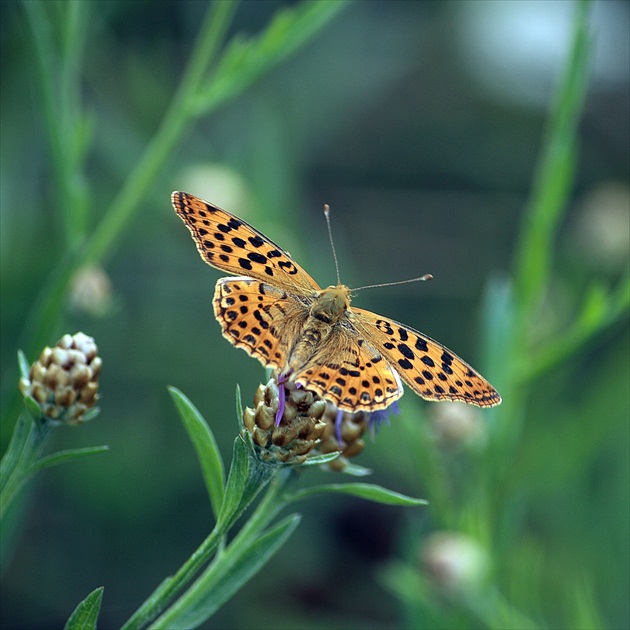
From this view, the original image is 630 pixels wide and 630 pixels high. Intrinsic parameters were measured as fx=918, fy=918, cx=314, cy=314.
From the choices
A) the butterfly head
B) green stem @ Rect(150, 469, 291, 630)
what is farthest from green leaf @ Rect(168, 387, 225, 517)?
the butterfly head

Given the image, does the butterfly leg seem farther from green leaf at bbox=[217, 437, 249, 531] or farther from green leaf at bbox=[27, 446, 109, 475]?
green leaf at bbox=[27, 446, 109, 475]

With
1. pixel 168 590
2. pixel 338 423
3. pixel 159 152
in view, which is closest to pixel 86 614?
pixel 168 590

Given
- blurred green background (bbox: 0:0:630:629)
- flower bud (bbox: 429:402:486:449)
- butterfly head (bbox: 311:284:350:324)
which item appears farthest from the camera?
blurred green background (bbox: 0:0:630:629)

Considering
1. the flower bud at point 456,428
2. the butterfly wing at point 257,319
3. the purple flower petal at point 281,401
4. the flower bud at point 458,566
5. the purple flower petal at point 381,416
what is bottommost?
the flower bud at point 458,566

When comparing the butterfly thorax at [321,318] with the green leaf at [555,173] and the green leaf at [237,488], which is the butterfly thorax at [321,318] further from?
the green leaf at [555,173]

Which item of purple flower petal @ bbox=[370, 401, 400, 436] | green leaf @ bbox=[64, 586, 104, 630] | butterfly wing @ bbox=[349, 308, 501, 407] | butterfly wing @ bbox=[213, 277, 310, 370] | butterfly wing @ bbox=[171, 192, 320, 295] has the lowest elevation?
green leaf @ bbox=[64, 586, 104, 630]

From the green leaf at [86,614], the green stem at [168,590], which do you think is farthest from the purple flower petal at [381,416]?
the green leaf at [86,614]

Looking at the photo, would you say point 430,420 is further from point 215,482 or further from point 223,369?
point 215,482
